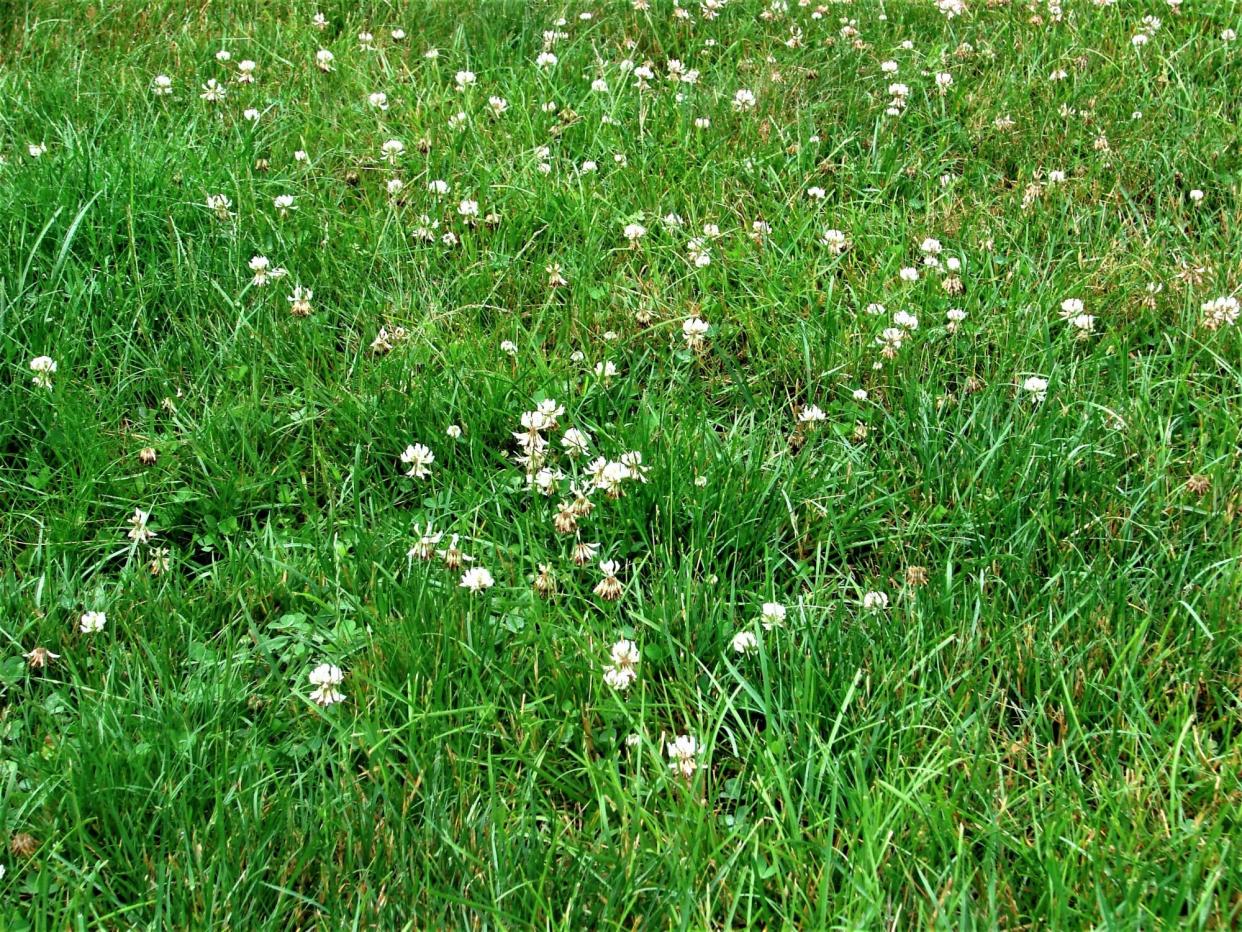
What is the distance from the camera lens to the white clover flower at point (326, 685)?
250cm

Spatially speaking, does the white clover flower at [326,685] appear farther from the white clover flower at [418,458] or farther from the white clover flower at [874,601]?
the white clover flower at [874,601]

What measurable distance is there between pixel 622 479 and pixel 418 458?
0.53 meters

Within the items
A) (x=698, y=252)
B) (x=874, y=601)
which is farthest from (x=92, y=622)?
(x=698, y=252)

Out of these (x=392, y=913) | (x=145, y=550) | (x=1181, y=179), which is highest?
(x=1181, y=179)

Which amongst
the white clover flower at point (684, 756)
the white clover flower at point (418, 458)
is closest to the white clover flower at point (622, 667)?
the white clover flower at point (684, 756)

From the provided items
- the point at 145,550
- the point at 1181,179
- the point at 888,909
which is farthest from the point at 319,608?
the point at 1181,179

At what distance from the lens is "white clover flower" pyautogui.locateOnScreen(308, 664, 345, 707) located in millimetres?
2504

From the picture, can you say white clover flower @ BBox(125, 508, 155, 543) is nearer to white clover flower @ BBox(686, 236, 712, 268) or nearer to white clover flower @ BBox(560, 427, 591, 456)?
white clover flower @ BBox(560, 427, 591, 456)

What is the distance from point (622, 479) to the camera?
3045 mm

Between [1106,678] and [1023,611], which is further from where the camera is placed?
[1023,611]

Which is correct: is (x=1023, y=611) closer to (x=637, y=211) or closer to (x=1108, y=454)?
(x=1108, y=454)

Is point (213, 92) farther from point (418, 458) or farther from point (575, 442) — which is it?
point (575, 442)

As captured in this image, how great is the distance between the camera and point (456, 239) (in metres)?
4.03

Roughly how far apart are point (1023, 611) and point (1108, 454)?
617 millimetres
